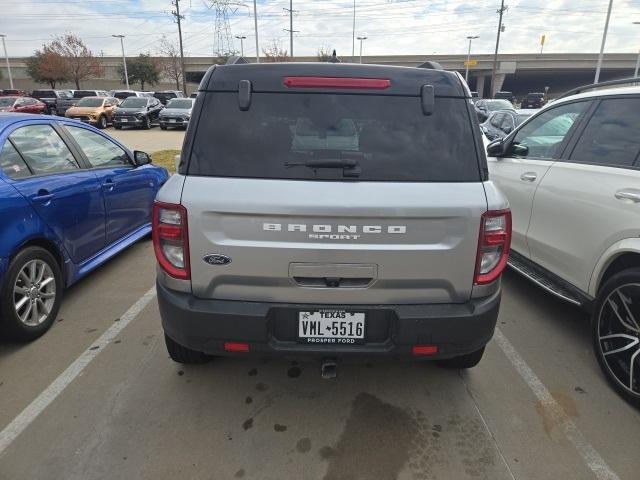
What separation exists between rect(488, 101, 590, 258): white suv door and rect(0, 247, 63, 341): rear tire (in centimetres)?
408

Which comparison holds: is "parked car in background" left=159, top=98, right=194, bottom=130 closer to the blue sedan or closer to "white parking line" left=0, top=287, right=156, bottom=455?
the blue sedan

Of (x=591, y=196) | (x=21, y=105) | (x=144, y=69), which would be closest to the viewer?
(x=591, y=196)

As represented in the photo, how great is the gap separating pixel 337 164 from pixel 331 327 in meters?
0.82

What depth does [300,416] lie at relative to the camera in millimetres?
2750

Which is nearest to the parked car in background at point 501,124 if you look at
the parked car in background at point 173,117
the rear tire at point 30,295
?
the rear tire at point 30,295

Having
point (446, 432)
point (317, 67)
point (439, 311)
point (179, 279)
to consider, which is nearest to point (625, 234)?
point (439, 311)

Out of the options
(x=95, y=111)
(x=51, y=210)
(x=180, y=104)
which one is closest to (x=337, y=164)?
(x=51, y=210)

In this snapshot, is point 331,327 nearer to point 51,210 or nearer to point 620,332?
point 620,332

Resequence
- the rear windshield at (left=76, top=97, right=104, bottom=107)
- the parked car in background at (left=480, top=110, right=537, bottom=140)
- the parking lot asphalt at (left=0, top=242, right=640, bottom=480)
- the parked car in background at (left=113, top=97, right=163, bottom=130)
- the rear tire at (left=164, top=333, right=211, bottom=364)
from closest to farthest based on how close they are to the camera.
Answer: the parking lot asphalt at (left=0, top=242, right=640, bottom=480)
the rear tire at (left=164, top=333, right=211, bottom=364)
the parked car in background at (left=480, top=110, right=537, bottom=140)
the parked car in background at (left=113, top=97, right=163, bottom=130)
the rear windshield at (left=76, top=97, right=104, bottom=107)

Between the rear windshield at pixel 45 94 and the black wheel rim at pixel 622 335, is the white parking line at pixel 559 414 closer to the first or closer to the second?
the black wheel rim at pixel 622 335

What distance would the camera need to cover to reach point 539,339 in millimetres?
3748

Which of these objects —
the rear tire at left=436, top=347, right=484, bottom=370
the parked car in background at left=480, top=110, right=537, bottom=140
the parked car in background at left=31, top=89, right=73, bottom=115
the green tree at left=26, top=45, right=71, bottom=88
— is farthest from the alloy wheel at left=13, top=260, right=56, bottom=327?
the green tree at left=26, top=45, right=71, bottom=88

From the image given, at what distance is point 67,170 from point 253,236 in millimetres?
2788

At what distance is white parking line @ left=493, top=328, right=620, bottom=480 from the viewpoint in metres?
2.40
